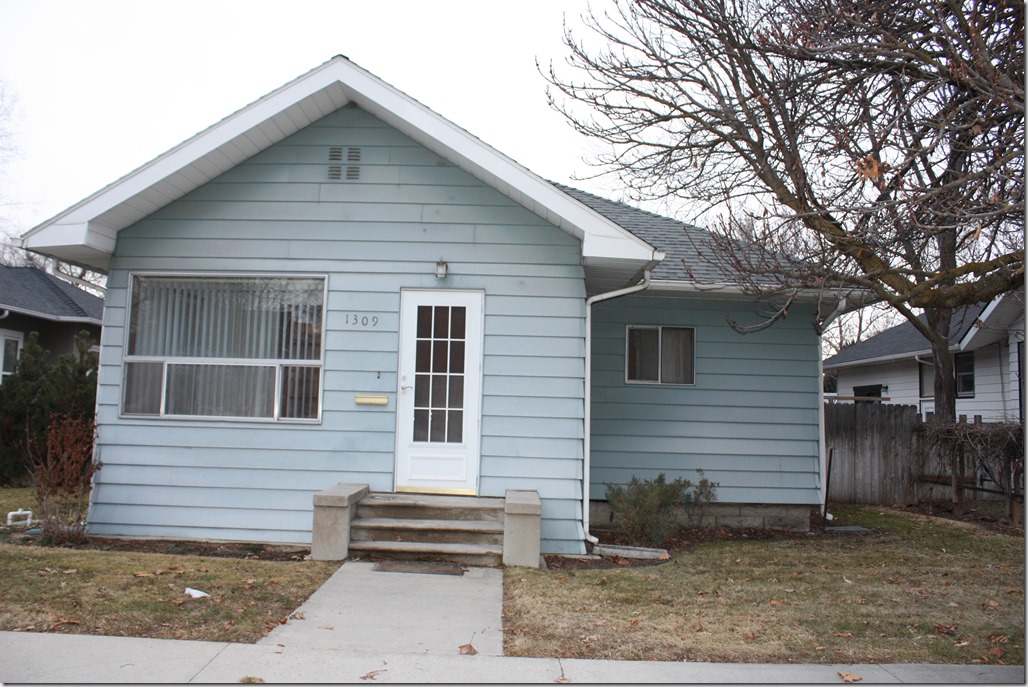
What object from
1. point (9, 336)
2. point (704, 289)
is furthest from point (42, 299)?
A: point (704, 289)

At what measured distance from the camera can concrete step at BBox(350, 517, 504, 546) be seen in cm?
720

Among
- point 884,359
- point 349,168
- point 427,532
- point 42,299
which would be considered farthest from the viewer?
point 884,359

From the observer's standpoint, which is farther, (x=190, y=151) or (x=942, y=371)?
(x=942, y=371)

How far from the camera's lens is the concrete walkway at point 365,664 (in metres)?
4.06

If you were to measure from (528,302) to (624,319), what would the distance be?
258 centimetres

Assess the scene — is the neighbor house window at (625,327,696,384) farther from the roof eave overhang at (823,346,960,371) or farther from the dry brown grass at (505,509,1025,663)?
the roof eave overhang at (823,346,960,371)

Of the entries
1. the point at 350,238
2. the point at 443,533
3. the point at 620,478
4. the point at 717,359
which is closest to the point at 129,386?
the point at 350,238

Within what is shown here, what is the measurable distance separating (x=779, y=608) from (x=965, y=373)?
48.4ft

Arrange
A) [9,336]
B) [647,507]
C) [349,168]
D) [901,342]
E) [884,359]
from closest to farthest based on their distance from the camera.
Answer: [349,168] → [647,507] → [9,336] → [884,359] → [901,342]

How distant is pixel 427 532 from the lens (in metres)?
7.24

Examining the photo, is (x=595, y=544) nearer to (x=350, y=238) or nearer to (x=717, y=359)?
(x=717, y=359)

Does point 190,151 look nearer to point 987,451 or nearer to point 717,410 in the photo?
point 717,410

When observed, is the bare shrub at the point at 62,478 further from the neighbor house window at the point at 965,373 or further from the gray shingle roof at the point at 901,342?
the neighbor house window at the point at 965,373

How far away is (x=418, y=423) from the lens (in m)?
8.00
